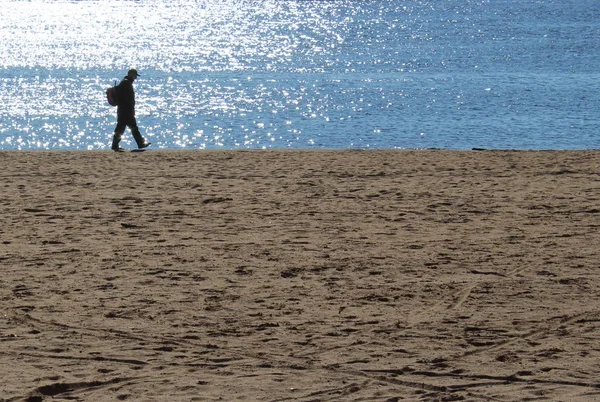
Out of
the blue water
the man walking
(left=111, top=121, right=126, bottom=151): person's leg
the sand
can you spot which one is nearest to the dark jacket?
the man walking

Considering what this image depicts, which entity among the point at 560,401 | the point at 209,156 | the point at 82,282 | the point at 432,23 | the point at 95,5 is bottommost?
the point at 560,401

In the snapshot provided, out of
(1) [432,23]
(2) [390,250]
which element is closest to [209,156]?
(2) [390,250]

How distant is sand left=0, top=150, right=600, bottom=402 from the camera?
6.70 meters

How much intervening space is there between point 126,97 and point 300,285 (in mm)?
10563

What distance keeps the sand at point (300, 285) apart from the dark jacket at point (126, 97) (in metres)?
3.76

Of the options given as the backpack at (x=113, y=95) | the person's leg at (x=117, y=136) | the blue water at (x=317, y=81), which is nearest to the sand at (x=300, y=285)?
the person's leg at (x=117, y=136)

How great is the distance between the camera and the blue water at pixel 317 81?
2583 cm

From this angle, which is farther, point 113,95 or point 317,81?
point 317,81

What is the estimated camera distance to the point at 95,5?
110500mm

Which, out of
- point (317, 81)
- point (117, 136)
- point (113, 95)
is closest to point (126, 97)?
point (113, 95)

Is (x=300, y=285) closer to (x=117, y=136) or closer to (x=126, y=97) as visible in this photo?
(x=117, y=136)

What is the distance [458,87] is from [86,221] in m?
25.7

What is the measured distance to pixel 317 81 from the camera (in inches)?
1535

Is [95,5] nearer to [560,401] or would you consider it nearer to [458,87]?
[458,87]
